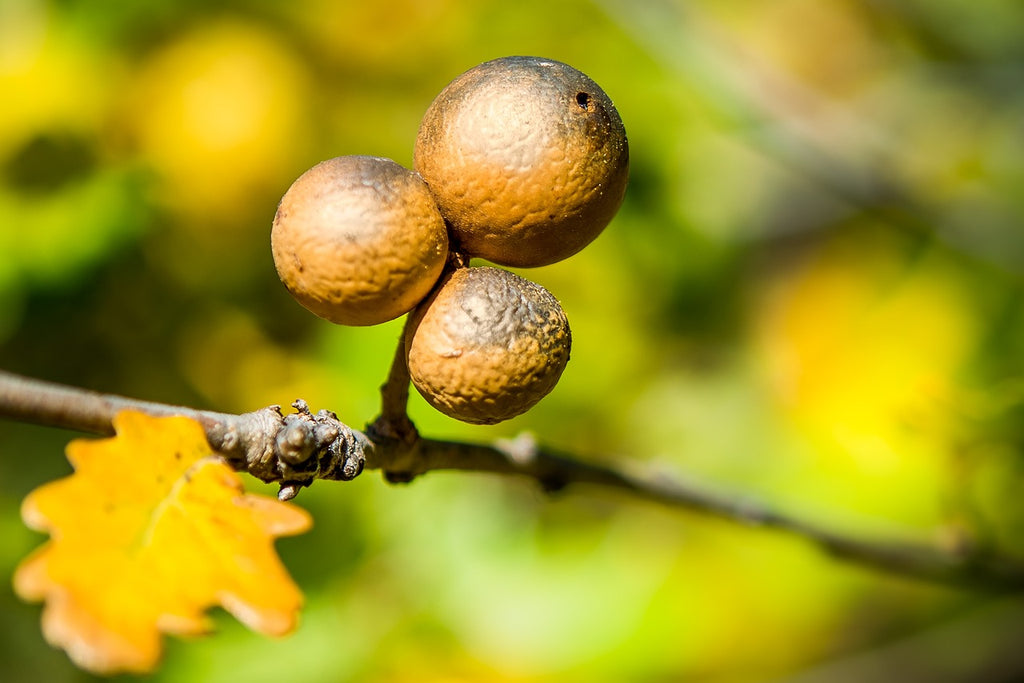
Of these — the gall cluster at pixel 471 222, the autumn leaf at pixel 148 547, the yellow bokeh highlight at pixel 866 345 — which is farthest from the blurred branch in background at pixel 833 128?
the autumn leaf at pixel 148 547

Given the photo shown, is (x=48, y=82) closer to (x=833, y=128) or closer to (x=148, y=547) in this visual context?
(x=148, y=547)

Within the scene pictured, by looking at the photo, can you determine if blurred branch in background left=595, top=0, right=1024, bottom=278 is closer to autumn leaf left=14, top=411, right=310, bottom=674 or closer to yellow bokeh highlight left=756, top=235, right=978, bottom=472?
yellow bokeh highlight left=756, top=235, right=978, bottom=472

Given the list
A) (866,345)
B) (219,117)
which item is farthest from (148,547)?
(866,345)

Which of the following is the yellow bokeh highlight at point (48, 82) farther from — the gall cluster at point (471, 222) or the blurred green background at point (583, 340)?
the gall cluster at point (471, 222)

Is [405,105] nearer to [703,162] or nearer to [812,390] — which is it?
[703,162]

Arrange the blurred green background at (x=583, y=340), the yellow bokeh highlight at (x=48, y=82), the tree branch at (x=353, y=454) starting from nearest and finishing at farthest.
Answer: the tree branch at (x=353, y=454)
the blurred green background at (x=583, y=340)
the yellow bokeh highlight at (x=48, y=82)

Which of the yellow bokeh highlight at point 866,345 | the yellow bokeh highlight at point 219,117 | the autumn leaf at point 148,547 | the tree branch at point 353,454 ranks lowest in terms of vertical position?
the autumn leaf at point 148,547
